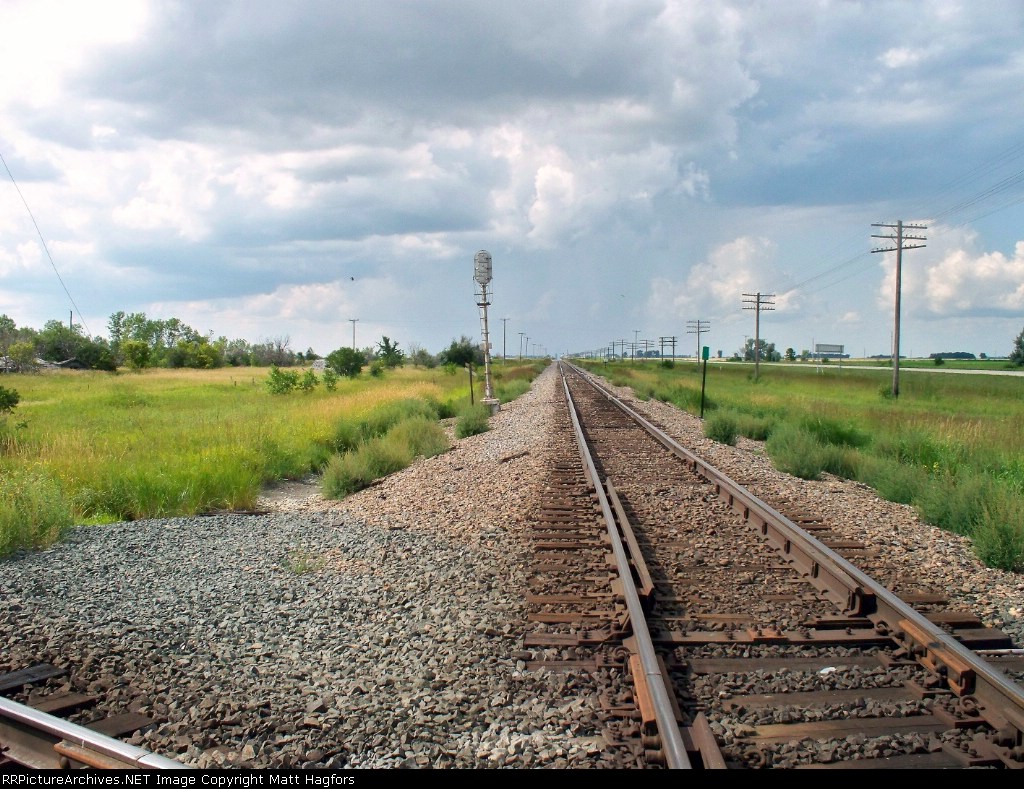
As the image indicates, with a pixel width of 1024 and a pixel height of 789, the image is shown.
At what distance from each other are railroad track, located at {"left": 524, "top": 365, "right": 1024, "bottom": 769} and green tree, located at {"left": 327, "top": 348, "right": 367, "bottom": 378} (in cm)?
6041

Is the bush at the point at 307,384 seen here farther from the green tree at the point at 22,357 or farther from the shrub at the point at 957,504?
the green tree at the point at 22,357

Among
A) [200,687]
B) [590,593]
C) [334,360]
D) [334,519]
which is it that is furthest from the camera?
[334,360]

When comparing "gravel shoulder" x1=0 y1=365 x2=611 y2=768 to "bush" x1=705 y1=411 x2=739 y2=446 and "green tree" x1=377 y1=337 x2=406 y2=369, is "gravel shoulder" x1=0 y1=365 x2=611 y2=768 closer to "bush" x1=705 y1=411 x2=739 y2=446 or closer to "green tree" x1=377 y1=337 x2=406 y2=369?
"bush" x1=705 y1=411 x2=739 y2=446

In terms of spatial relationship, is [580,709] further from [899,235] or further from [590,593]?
[899,235]

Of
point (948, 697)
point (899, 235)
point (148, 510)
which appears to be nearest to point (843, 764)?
point (948, 697)

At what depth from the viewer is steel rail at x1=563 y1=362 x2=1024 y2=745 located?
14.0 ft

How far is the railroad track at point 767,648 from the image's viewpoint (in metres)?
4.00

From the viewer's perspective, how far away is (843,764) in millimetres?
3801

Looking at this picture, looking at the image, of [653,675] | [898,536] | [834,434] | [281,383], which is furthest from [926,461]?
[281,383]

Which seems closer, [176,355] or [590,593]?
[590,593]

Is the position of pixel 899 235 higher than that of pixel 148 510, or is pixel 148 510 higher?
pixel 899 235

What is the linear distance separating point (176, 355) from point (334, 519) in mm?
106981

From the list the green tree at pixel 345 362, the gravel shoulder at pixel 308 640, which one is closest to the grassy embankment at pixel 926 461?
the gravel shoulder at pixel 308 640

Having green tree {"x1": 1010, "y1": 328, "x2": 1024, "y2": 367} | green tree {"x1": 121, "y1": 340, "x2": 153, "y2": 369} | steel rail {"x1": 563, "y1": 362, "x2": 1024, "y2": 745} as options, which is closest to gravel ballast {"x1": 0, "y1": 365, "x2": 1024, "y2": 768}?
steel rail {"x1": 563, "y1": 362, "x2": 1024, "y2": 745}
